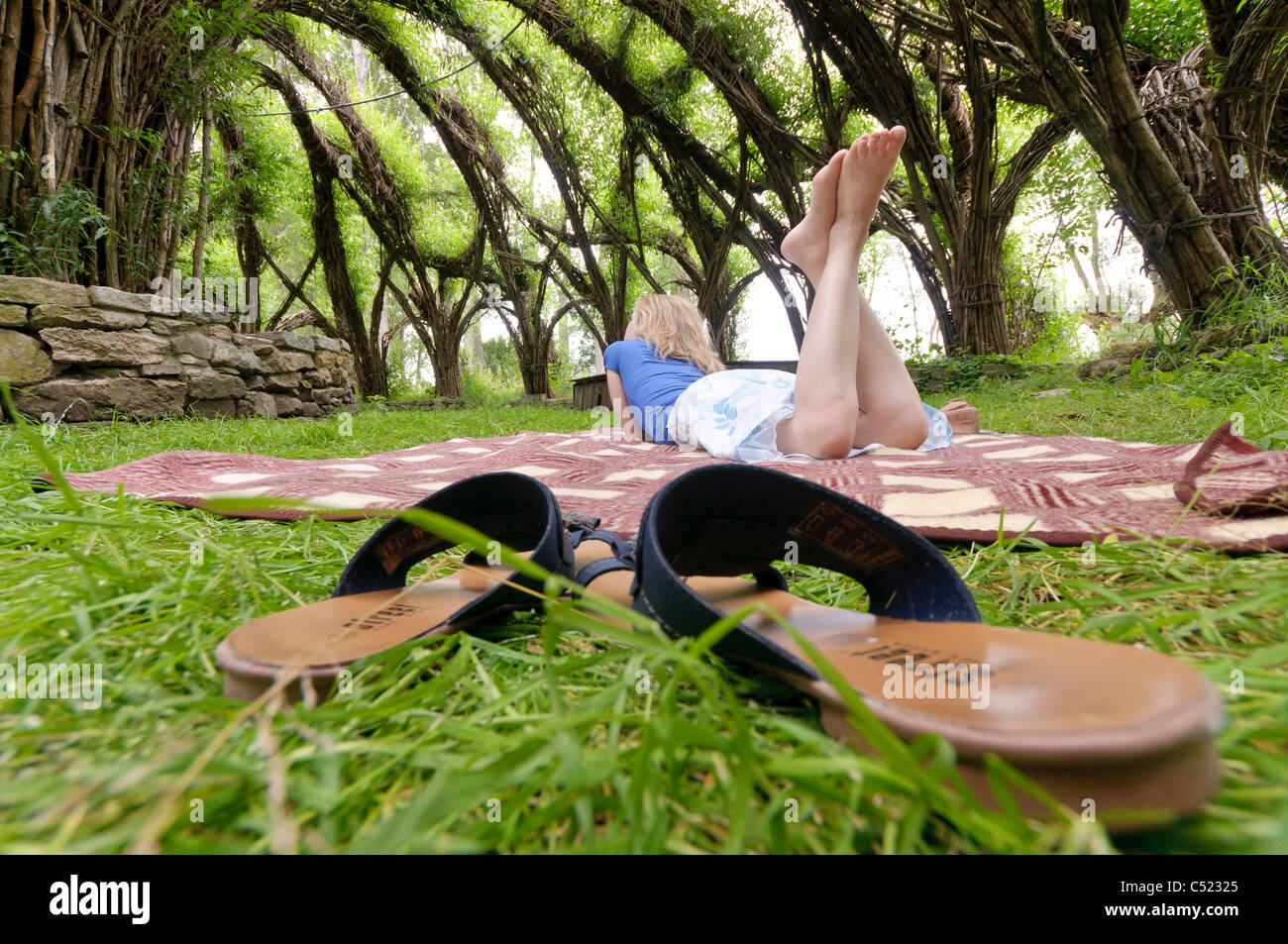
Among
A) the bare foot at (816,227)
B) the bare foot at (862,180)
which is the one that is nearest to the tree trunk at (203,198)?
the bare foot at (816,227)

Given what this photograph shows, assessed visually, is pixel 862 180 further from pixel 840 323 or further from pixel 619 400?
pixel 619 400

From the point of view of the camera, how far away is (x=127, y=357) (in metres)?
2.95

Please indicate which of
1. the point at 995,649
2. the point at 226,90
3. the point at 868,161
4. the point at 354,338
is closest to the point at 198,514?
the point at 995,649

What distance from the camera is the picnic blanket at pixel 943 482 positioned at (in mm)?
729

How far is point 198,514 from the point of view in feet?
3.30

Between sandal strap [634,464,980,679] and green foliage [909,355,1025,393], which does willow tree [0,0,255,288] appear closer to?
sandal strap [634,464,980,679]

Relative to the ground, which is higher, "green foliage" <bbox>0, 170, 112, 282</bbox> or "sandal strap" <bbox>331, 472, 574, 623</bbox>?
"green foliage" <bbox>0, 170, 112, 282</bbox>

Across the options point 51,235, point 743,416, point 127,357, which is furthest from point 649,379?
point 51,235

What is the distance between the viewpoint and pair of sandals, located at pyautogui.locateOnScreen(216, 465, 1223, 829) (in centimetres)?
25

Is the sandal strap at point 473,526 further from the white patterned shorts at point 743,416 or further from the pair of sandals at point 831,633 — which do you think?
the white patterned shorts at point 743,416

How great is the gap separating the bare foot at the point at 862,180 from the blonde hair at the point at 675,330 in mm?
1210

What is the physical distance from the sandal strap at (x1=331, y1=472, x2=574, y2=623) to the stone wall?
8.02 ft

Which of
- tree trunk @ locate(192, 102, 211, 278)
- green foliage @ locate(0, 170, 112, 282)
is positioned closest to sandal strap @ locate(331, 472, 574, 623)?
green foliage @ locate(0, 170, 112, 282)
